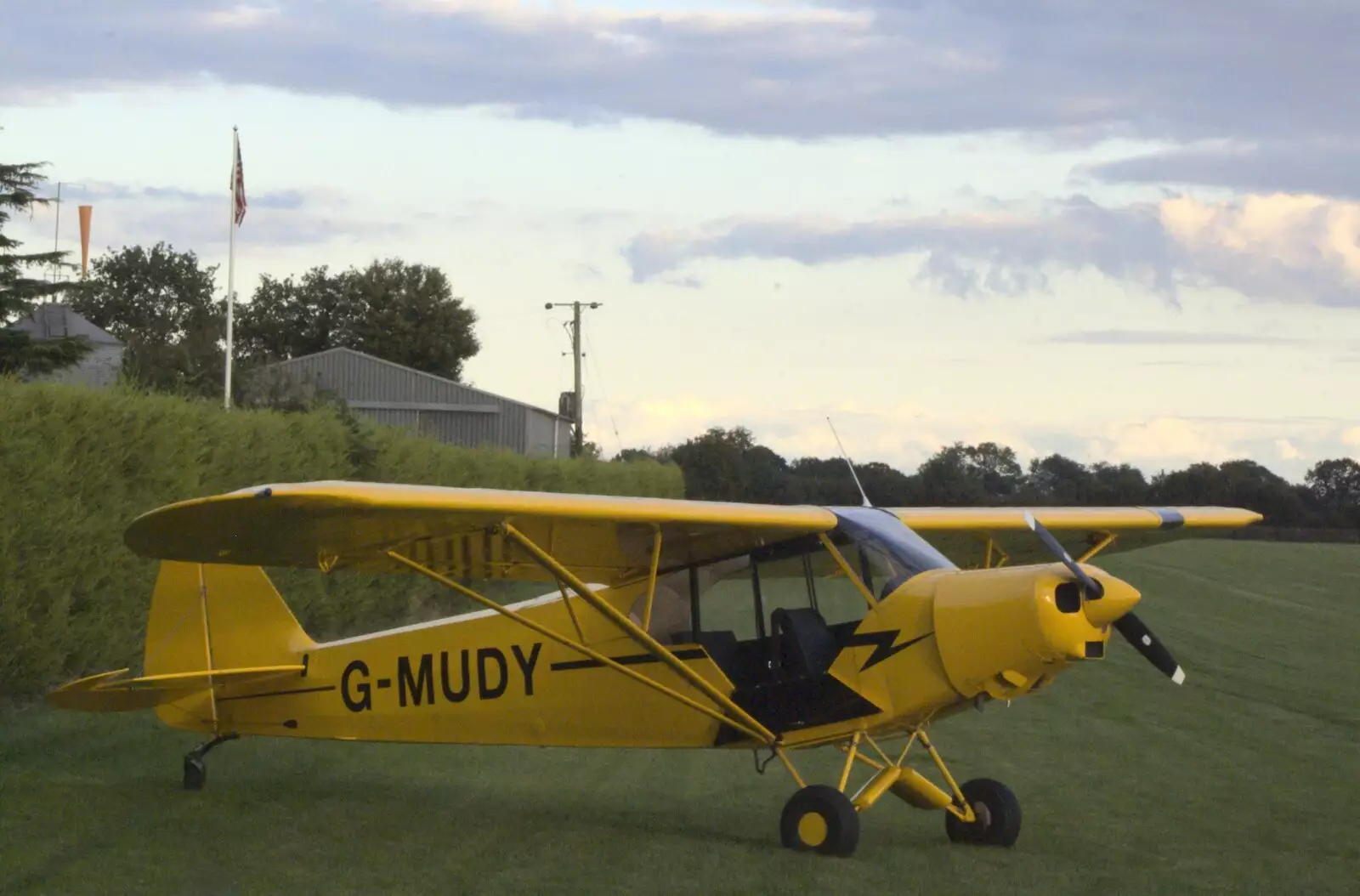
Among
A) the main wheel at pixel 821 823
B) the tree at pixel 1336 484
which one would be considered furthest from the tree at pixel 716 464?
the main wheel at pixel 821 823

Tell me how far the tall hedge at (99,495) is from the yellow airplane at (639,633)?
2088mm

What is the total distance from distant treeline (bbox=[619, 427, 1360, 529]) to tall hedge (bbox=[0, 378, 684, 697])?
1726 centimetres

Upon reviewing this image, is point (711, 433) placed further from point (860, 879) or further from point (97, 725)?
point (860, 879)

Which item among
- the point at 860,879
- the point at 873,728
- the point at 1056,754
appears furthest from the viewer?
the point at 1056,754

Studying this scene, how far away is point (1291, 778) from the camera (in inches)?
431

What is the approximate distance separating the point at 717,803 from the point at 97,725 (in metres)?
5.10

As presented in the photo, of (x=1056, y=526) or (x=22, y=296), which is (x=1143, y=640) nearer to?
(x=1056, y=526)

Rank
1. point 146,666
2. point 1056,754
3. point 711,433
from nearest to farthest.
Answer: point 146,666 < point 1056,754 < point 711,433

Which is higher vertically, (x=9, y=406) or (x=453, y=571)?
(x=9, y=406)

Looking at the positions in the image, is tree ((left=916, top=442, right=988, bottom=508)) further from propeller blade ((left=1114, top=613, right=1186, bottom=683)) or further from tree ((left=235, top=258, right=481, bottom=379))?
tree ((left=235, top=258, right=481, bottom=379))

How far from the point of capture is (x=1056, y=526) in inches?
398

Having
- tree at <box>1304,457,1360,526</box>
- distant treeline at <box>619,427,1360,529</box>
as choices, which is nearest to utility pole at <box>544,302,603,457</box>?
distant treeline at <box>619,427,1360,529</box>

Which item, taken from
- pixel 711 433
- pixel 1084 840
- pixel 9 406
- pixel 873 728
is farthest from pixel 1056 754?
pixel 711 433

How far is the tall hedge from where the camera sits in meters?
11.2
